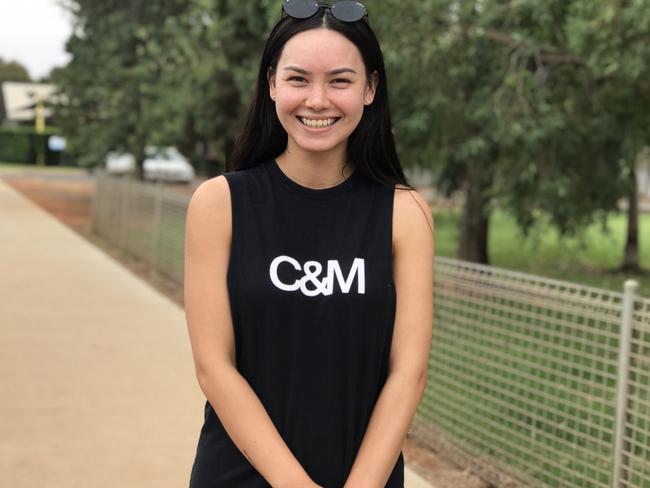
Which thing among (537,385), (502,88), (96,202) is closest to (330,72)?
(537,385)

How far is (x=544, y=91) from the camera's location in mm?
9469

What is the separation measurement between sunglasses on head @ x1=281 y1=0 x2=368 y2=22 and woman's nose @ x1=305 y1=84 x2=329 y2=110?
138 millimetres

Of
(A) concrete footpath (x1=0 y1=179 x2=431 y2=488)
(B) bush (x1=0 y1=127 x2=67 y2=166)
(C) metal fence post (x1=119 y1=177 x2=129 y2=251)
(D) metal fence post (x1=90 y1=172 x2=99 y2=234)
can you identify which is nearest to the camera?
(A) concrete footpath (x1=0 y1=179 x2=431 y2=488)

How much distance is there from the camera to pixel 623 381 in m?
4.15

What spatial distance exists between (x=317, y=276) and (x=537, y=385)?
17.0 ft

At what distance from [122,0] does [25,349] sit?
1573cm

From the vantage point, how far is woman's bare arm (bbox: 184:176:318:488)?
1.93m

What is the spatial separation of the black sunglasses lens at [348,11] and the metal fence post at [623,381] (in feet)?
8.07

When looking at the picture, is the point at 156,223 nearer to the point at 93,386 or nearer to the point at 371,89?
the point at 93,386

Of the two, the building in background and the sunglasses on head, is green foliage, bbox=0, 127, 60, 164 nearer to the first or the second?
the building in background

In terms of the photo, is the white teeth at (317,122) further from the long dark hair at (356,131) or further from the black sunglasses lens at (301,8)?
the black sunglasses lens at (301,8)

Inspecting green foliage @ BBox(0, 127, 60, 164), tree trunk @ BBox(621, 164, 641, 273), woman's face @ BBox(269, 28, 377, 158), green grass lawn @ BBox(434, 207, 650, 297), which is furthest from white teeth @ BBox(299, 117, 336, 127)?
green foliage @ BBox(0, 127, 60, 164)

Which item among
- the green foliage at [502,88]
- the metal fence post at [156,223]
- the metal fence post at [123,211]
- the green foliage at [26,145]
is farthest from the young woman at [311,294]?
the green foliage at [26,145]

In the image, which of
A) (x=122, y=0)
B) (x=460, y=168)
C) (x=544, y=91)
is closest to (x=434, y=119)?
(x=544, y=91)
